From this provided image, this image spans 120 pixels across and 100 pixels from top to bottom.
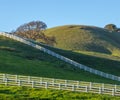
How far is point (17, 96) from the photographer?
51.9 metres

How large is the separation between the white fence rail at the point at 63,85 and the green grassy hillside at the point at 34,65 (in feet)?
50.5

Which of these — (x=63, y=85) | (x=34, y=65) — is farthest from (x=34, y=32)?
(x=63, y=85)

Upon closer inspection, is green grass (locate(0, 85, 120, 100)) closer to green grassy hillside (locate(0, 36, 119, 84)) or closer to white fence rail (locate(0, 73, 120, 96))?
white fence rail (locate(0, 73, 120, 96))

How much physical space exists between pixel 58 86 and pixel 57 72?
25.8 metres

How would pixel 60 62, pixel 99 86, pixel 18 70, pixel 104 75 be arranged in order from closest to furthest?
pixel 99 86, pixel 18 70, pixel 104 75, pixel 60 62

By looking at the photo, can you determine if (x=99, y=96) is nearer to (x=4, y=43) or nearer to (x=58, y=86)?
(x=58, y=86)

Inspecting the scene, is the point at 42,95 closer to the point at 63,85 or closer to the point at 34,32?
the point at 63,85

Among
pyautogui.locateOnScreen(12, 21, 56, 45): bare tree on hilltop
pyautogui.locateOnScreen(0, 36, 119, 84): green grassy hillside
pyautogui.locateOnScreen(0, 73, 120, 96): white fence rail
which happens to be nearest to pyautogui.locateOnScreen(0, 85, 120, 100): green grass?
pyautogui.locateOnScreen(0, 73, 120, 96): white fence rail

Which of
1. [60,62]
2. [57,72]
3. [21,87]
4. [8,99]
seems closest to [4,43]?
[60,62]

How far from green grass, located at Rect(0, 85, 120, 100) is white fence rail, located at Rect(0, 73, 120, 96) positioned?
A: 1.05 m

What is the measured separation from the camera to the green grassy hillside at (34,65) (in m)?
79.5

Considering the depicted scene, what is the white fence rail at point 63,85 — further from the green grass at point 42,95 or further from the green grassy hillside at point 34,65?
the green grassy hillside at point 34,65

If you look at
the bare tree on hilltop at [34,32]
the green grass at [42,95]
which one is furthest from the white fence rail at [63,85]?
the bare tree on hilltop at [34,32]

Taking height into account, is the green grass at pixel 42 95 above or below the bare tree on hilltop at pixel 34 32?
below
